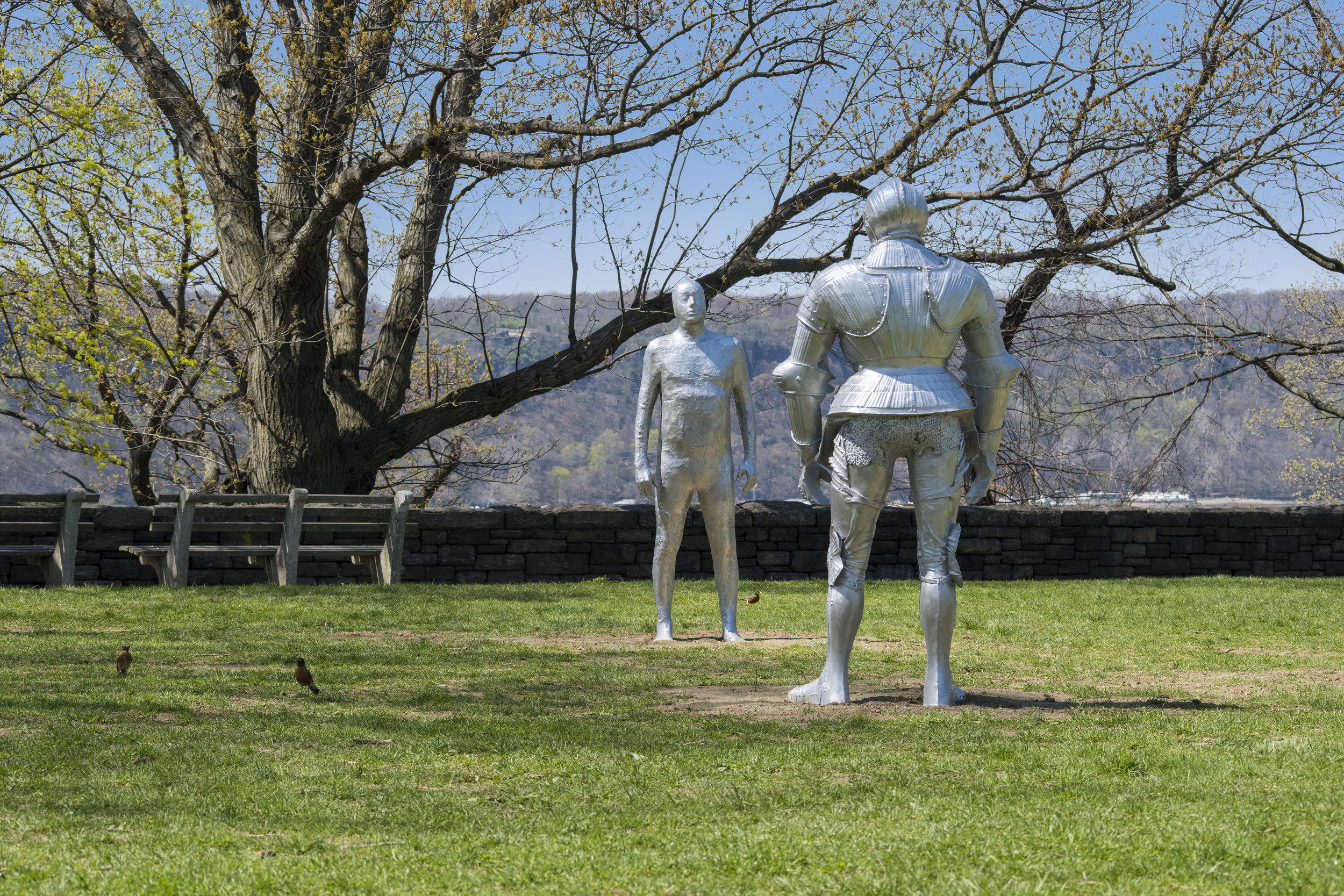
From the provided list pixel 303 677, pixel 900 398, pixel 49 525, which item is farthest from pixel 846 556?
pixel 49 525

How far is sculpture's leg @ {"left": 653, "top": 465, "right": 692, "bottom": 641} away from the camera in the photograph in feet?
26.0

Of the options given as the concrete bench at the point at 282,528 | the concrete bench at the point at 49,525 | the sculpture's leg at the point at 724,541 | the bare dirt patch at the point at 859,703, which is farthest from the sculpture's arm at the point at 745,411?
the concrete bench at the point at 49,525

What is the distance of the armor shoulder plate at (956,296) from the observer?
5277 millimetres

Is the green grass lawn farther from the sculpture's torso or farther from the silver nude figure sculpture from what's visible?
the sculpture's torso

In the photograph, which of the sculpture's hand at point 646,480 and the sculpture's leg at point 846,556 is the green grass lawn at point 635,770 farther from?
the sculpture's hand at point 646,480

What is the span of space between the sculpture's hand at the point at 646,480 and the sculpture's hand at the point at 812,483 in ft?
7.57

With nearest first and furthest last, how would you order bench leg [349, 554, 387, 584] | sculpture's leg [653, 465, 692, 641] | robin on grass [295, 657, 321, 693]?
robin on grass [295, 657, 321, 693]
sculpture's leg [653, 465, 692, 641]
bench leg [349, 554, 387, 584]

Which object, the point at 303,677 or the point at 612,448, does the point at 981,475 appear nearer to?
the point at 303,677

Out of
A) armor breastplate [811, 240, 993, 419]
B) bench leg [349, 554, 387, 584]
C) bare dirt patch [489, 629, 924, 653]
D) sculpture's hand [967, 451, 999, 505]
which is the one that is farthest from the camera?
bench leg [349, 554, 387, 584]

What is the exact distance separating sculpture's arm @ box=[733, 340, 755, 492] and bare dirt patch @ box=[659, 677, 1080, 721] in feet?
6.93

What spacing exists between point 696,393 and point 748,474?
667 mm

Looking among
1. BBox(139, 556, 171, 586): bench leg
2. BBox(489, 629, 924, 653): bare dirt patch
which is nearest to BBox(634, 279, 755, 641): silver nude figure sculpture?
BBox(489, 629, 924, 653): bare dirt patch

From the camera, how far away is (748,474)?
7984 millimetres

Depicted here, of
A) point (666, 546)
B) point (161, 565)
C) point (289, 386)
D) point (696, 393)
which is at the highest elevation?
point (289, 386)
